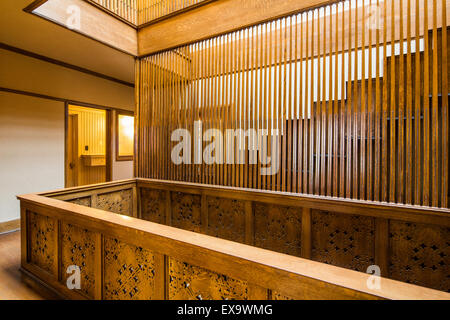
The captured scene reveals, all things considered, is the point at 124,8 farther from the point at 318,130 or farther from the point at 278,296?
the point at 278,296

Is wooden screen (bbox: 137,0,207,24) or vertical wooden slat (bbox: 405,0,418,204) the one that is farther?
wooden screen (bbox: 137,0,207,24)

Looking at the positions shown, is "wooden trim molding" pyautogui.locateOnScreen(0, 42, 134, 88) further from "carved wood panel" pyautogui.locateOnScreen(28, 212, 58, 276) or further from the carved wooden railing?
"carved wood panel" pyautogui.locateOnScreen(28, 212, 58, 276)

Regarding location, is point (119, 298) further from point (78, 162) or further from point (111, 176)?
point (78, 162)

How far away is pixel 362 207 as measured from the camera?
2.01m

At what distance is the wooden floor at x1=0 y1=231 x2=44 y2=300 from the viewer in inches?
71.7

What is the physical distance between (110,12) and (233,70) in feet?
5.86

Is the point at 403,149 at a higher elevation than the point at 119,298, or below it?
higher

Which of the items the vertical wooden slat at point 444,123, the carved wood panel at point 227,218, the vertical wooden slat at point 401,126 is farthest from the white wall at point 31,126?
the vertical wooden slat at point 444,123

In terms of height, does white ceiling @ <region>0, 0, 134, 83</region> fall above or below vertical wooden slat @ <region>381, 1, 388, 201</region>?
above

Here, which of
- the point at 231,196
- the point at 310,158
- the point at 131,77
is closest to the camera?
the point at 310,158

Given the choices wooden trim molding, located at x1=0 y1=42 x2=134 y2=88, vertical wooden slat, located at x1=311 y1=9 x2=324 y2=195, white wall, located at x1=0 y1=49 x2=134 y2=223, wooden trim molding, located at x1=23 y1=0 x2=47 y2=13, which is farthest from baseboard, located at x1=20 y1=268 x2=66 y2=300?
wooden trim molding, located at x1=0 y1=42 x2=134 y2=88

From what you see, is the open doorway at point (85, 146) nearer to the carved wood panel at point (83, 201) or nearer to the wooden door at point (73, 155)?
the wooden door at point (73, 155)
